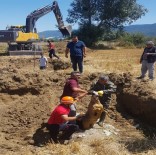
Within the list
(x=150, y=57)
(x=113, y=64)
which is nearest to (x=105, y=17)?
(x=113, y=64)

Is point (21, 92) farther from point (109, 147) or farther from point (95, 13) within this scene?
point (95, 13)

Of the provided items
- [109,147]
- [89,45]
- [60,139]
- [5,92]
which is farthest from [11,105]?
[89,45]

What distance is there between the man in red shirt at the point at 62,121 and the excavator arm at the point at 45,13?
2184 centimetres

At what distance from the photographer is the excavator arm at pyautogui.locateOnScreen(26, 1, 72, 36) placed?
99.4 ft

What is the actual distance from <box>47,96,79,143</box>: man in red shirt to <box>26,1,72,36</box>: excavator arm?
21.8 m

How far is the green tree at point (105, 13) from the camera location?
144 ft

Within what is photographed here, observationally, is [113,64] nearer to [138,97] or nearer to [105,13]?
[138,97]

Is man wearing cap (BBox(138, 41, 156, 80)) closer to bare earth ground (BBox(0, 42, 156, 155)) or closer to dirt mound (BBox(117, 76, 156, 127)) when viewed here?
bare earth ground (BBox(0, 42, 156, 155))

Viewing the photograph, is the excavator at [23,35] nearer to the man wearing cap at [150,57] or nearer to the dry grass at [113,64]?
the dry grass at [113,64]

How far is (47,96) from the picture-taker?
11.4m

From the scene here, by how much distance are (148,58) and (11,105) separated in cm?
487

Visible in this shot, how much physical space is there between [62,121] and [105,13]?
3612 cm

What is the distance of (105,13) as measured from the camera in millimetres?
43844

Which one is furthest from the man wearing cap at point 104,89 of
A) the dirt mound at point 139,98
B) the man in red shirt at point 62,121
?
the dirt mound at point 139,98
